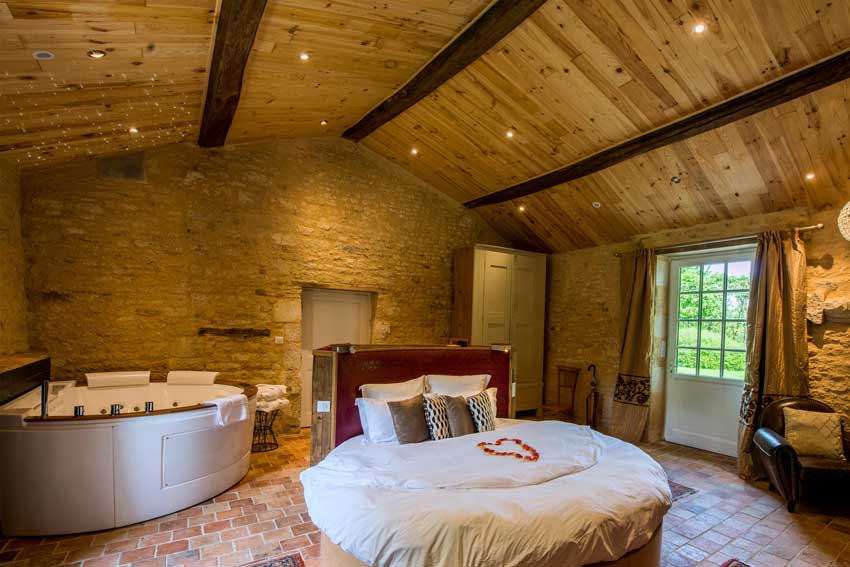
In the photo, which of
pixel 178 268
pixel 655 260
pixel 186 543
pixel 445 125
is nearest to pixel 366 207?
pixel 445 125

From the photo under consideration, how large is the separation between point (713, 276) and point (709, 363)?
1.00 metres

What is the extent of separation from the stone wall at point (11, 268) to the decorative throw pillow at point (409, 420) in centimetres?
318

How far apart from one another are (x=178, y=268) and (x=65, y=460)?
88.3 inches

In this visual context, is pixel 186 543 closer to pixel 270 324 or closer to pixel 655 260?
pixel 270 324

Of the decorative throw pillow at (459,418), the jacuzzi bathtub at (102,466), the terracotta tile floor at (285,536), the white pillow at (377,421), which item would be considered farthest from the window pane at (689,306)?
the jacuzzi bathtub at (102,466)

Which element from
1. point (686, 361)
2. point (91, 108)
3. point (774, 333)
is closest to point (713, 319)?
point (686, 361)

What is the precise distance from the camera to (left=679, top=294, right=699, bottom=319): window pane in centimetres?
513

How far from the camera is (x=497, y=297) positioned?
238 inches

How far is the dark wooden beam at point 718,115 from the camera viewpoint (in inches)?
114

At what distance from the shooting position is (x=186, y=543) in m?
2.69

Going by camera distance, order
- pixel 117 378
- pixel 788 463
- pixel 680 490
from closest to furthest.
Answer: pixel 788 463, pixel 680 490, pixel 117 378

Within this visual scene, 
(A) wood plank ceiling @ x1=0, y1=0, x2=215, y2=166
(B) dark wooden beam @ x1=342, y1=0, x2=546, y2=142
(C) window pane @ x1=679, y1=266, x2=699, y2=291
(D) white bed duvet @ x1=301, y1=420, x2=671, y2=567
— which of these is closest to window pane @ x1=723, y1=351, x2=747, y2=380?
A: (C) window pane @ x1=679, y1=266, x2=699, y2=291

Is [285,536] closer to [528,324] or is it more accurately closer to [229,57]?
[229,57]

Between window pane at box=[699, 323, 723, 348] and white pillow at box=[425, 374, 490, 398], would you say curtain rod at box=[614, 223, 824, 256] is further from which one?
white pillow at box=[425, 374, 490, 398]
